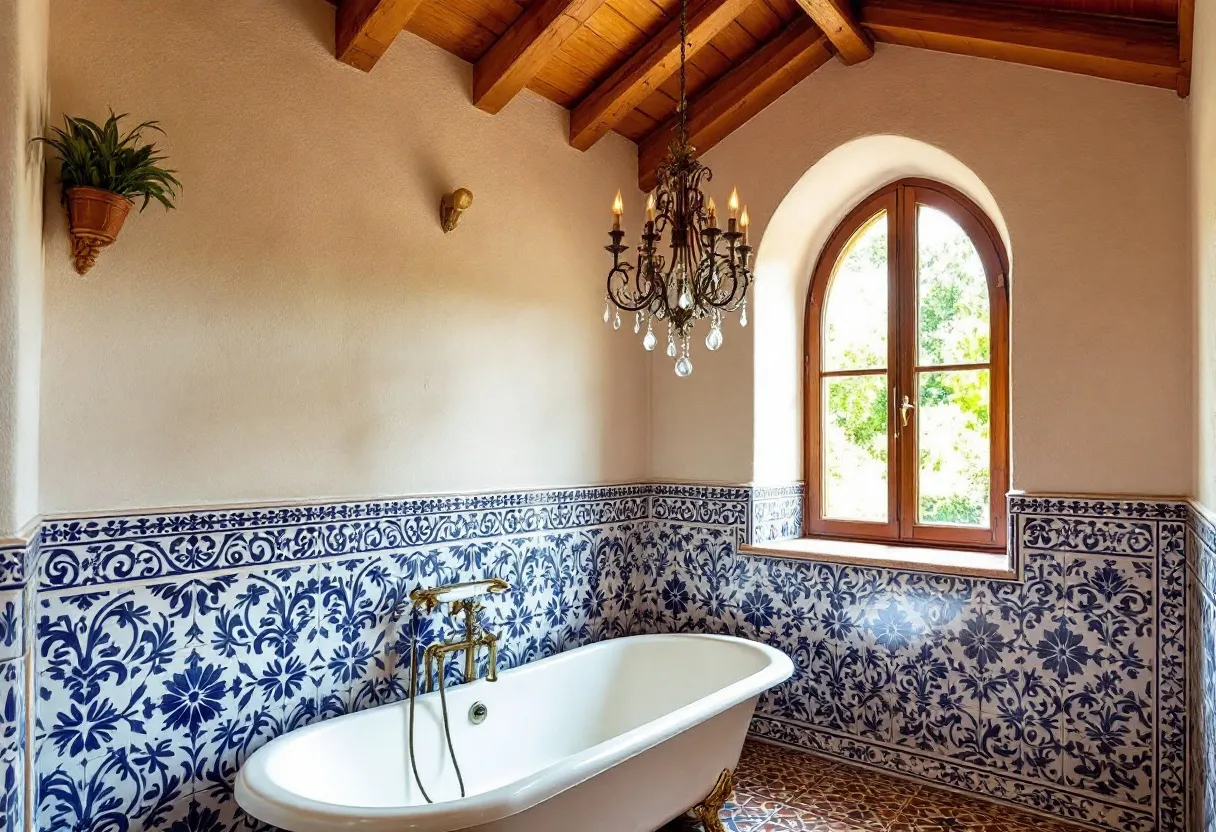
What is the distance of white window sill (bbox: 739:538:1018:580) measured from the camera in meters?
2.62

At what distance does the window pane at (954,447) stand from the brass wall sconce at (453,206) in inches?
74.9

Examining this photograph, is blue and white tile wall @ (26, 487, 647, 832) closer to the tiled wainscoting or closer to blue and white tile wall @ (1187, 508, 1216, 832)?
the tiled wainscoting

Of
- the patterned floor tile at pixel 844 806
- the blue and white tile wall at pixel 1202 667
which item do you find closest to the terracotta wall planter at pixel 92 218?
the patterned floor tile at pixel 844 806

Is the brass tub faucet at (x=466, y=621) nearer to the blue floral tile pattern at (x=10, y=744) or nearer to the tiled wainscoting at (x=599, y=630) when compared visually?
the tiled wainscoting at (x=599, y=630)

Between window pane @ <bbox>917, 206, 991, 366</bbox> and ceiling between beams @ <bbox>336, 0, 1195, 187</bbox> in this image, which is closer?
ceiling between beams @ <bbox>336, 0, 1195, 187</bbox>

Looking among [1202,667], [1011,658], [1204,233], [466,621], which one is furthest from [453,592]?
[1204,233]

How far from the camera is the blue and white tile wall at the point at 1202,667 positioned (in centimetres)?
174

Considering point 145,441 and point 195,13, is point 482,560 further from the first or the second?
point 195,13

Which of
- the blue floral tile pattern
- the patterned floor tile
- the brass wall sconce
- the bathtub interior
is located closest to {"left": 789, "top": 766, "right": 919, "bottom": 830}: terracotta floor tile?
the patterned floor tile

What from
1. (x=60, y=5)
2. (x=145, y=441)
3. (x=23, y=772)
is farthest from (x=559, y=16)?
(x=23, y=772)

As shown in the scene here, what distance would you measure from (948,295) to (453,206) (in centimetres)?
195

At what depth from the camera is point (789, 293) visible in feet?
11.1

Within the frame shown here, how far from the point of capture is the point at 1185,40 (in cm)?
207

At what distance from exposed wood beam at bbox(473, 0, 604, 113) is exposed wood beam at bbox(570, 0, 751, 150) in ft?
1.10
